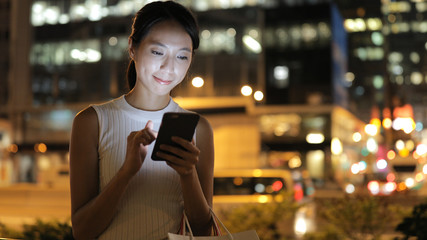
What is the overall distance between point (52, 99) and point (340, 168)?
28.4 m

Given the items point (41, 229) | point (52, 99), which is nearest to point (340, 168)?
point (52, 99)

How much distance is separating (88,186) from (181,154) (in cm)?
43

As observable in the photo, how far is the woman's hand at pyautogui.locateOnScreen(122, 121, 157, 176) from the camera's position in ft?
6.35

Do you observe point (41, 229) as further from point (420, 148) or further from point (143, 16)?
point (420, 148)

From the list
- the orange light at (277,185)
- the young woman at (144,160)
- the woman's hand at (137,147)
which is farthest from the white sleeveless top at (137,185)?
the orange light at (277,185)

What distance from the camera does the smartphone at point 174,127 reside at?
188 centimetres

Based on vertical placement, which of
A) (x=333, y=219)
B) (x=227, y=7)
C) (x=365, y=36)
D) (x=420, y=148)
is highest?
(x=365, y=36)

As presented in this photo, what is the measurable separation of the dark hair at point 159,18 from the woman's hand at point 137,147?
48cm

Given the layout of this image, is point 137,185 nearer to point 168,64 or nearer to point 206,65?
point 168,64

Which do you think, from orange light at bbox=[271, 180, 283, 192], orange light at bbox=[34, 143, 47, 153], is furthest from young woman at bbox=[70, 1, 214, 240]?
orange light at bbox=[34, 143, 47, 153]

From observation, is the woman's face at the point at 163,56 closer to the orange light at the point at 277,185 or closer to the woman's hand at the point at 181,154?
the woman's hand at the point at 181,154

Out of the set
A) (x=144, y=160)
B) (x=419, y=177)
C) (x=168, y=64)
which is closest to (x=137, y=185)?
(x=144, y=160)

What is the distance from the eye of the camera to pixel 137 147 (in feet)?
6.41

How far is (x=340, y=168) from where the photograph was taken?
55531mm
